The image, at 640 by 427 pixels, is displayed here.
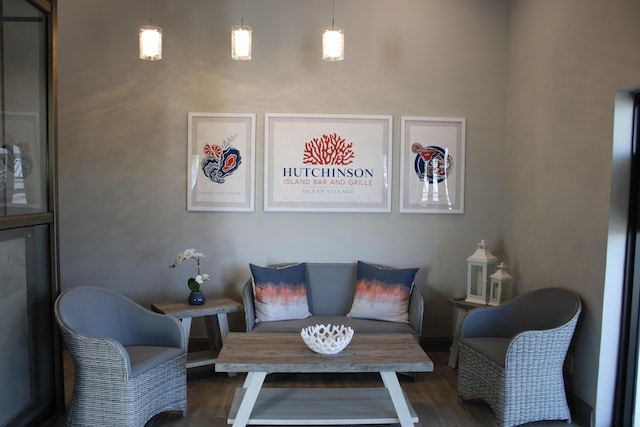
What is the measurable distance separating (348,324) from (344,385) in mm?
424

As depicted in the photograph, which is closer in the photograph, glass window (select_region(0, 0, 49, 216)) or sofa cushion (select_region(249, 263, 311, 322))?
glass window (select_region(0, 0, 49, 216))

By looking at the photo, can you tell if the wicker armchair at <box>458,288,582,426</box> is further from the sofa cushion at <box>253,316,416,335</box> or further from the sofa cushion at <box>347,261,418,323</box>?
the sofa cushion at <box>347,261,418,323</box>

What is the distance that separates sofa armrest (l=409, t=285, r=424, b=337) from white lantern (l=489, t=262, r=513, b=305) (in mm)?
589

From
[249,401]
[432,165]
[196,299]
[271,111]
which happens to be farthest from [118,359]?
[432,165]

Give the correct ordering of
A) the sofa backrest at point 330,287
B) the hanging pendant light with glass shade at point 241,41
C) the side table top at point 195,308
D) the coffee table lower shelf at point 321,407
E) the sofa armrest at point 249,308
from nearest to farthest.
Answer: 1. the coffee table lower shelf at point 321,407
2. the hanging pendant light with glass shade at point 241,41
3. the side table top at point 195,308
4. the sofa armrest at point 249,308
5. the sofa backrest at point 330,287

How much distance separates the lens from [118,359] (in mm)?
2660

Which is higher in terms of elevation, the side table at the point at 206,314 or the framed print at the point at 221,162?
the framed print at the point at 221,162

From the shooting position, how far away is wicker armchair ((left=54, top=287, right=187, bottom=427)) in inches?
106

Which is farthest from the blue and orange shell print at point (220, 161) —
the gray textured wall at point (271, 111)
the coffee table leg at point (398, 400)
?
the coffee table leg at point (398, 400)

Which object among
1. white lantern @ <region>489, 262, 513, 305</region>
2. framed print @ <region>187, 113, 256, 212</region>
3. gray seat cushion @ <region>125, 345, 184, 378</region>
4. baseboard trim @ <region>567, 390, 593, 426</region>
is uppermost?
framed print @ <region>187, 113, 256, 212</region>

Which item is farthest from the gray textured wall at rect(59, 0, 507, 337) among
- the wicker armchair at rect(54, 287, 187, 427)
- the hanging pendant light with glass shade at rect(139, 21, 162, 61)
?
the wicker armchair at rect(54, 287, 187, 427)

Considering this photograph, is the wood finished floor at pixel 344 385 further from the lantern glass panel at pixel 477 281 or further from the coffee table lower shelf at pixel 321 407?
the lantern glass panel at pixel 477 281

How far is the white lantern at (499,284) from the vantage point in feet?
12.4

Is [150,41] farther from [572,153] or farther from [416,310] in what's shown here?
[572,153]
